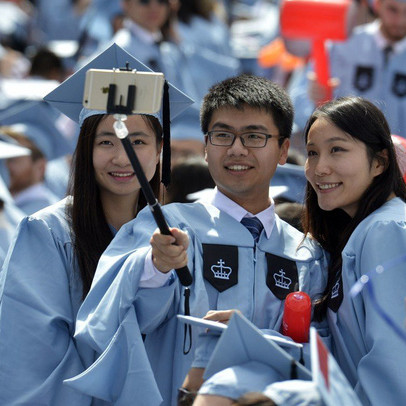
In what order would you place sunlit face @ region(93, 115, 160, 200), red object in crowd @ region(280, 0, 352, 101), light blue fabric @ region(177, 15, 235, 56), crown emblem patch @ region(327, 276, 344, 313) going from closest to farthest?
crown emblem patch @ region(327, 276, 344, 313) < sunlit face @ region(93, 115, 160, 200) < red object in crowd @ region(280, 0, 352, 101) < light blue fabric @ region(177, 15, 235, 56)

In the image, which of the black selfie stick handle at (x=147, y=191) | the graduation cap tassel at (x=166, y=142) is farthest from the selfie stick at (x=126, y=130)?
the graduation cap tassel at (x=166, y=142)

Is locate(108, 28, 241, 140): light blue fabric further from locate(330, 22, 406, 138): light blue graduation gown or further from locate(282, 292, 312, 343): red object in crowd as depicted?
locate(282, 292, 312, 343): red object in crowd

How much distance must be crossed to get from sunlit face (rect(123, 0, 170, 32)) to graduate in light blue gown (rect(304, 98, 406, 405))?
161 inches

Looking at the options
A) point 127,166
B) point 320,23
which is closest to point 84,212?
point 127,166

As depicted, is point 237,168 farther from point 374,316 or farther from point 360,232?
point 374,316

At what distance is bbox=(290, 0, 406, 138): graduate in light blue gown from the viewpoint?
679cm

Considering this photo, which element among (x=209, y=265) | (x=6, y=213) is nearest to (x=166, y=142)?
(x=209, y=265)

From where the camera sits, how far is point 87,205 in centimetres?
400

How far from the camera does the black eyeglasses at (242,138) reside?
380cm

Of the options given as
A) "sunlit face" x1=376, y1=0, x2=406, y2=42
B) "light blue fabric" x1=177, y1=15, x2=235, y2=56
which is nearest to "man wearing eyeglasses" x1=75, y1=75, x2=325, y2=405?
"sunlit face" x1=376, y1=0, x2=406, y2=42

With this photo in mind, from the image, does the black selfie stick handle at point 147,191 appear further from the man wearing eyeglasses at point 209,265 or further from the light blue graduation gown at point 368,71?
the light blue graduation gown at point 368,71

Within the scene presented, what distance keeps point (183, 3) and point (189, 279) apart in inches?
293

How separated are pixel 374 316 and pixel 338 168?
621 millimetres

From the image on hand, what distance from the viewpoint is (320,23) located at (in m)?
6.16
